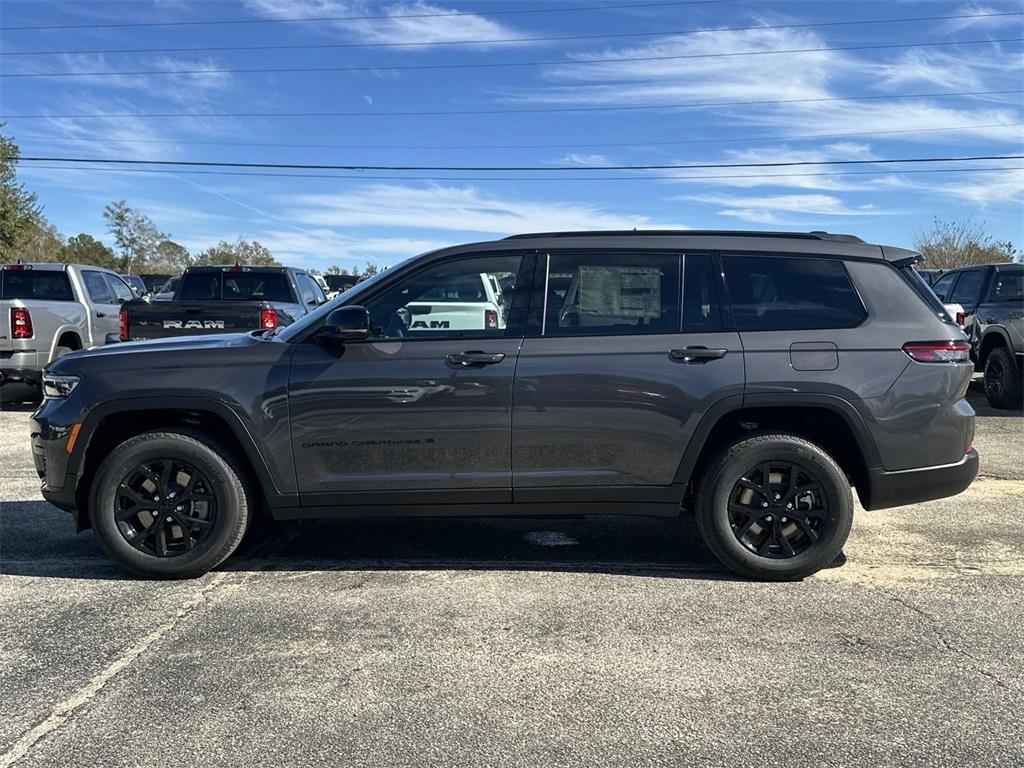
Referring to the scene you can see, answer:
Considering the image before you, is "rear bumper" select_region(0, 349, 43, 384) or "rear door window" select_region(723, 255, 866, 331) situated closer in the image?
"rear door window" select_region(723, 255, 866, 331)

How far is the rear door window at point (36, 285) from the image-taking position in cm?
1163

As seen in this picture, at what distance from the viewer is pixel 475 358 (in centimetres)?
450

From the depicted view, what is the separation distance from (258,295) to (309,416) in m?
7.75

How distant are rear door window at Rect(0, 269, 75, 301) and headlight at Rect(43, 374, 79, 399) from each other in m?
7.96

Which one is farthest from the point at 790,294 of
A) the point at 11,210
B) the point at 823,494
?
the point at 11,210

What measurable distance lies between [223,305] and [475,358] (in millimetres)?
6396

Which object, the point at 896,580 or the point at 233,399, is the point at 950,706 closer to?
the point at 896,580

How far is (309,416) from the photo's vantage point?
14.9 feet

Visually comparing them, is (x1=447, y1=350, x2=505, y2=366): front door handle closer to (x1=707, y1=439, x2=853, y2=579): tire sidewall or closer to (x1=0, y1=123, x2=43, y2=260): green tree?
(x1=707, y1=439, x2=853, y2=579): tire sidewall

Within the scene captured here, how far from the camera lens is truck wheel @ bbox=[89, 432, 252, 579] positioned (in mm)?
4570

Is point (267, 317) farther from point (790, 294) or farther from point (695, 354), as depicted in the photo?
point (790, 294)

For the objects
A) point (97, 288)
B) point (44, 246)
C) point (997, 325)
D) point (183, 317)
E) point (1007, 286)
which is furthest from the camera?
point (44, 246)

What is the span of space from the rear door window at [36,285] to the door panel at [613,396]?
9604 millimetres

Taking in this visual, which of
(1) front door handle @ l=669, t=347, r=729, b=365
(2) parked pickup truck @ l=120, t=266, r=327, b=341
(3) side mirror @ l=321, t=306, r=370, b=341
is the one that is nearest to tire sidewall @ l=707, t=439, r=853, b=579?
(1) front door handle @ l=669, t=347, r=729, b=365
